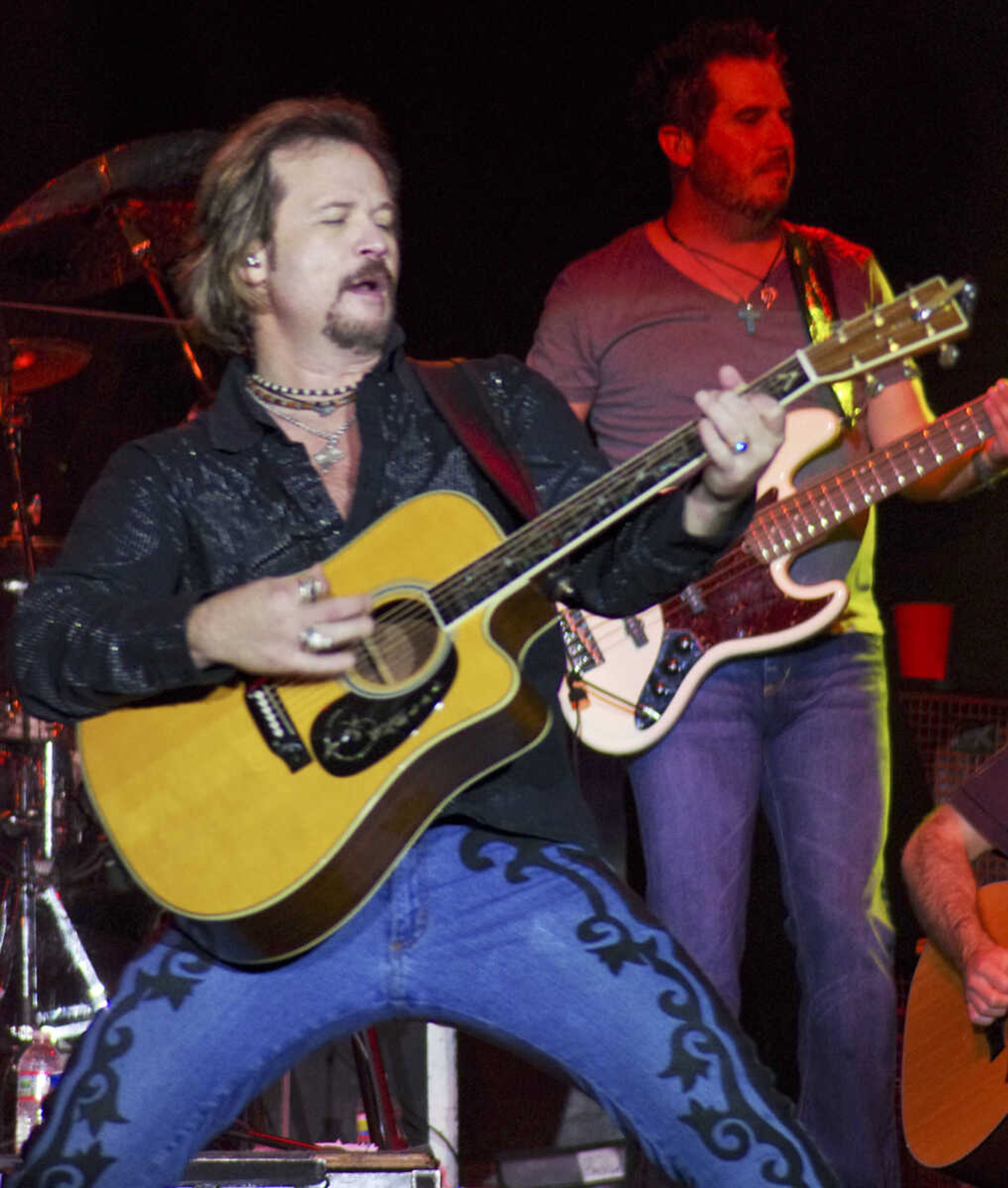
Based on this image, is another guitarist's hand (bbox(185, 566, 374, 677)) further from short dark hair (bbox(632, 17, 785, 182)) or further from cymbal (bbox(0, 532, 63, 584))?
cymbal (bbox(0, 532, 63, 584))

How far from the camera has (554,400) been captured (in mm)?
2576

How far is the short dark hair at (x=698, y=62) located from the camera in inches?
159

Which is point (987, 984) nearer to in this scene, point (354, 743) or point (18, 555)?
point (354, 743)

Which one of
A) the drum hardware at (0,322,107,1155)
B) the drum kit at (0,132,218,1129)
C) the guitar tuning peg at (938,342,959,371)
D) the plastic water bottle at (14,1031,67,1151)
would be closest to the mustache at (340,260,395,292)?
the guitar tuning peg at (938,342,959,371)

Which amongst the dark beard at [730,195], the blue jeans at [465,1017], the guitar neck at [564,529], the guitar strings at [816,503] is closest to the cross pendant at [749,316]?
the dark beard at [730,195]

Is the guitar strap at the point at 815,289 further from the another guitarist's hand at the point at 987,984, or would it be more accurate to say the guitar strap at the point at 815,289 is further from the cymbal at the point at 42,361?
the cymbal at the point at 42,361

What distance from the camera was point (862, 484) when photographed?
3.46 metres

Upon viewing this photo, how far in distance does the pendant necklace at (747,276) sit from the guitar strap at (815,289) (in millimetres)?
42

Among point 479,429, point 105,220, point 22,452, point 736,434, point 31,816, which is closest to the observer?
point 736,434

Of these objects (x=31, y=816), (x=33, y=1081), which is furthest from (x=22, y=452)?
(x=33, y=1081)

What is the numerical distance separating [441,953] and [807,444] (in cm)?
182

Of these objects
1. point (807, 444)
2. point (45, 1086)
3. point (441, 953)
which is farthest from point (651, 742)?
point (45, 1086)

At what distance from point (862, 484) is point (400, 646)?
1.54m

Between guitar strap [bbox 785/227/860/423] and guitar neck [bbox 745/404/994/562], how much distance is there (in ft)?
0.74
